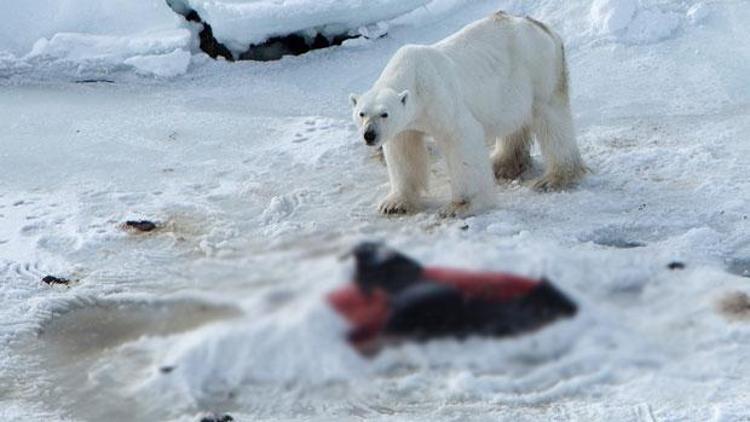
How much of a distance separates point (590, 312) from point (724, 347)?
60cm

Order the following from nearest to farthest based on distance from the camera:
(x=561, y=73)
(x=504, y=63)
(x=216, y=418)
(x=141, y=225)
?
(x=216, y=418), (x=141, y=225), (x=504, y=63), (x=561, y=73)

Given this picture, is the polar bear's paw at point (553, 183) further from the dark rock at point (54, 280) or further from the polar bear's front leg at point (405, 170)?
the dark rock at point (54, 280)

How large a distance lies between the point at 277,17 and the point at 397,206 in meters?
2.76

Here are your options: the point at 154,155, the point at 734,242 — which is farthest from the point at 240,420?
the point at 154,155

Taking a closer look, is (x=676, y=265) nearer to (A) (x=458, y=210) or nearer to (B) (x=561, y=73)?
(A) (x=458, y=210)

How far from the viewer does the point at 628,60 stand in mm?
7863

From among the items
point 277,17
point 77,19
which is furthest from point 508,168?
point 77,19

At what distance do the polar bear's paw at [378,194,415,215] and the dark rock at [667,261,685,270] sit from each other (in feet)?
4.56

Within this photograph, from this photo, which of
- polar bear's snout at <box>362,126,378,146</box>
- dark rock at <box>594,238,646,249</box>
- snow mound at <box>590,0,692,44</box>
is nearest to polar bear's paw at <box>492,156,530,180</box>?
dark rock at <box>594,238,646,249</box>

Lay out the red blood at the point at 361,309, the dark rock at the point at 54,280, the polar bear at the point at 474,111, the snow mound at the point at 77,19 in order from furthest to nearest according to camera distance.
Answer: the snow mound at the point at 77,19 < the polar bear at the point at 474,111 < the dark rock at the point at 54,280 < the red blood at the point at 361,309

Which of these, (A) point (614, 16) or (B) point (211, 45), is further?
(B) point (211, 45)

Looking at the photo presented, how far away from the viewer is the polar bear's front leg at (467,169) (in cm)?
595

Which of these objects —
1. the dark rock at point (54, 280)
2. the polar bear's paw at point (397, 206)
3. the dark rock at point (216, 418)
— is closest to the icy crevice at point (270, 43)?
the polar bear's paw at point (397, 206)

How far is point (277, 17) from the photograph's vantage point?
8414mm
